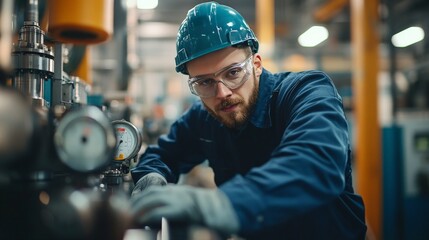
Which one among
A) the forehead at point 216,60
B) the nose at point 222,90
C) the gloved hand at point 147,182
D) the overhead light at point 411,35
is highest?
the overhead light at point 411,35

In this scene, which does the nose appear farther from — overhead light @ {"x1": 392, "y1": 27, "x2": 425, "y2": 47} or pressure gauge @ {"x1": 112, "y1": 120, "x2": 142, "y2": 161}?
overhead light @ {"x1": 392, "y1": 27, "x2": 425, "y2": 47}

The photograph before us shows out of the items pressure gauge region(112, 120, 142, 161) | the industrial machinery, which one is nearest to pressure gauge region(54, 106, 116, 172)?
the industrial machinery

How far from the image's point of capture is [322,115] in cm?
93

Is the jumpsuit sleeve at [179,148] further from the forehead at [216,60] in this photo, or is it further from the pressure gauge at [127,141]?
the forehead at [216,60]

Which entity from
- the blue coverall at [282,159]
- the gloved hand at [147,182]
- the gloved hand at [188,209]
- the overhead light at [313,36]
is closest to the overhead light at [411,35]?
the overhead light at [313,36]

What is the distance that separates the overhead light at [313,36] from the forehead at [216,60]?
5056mm

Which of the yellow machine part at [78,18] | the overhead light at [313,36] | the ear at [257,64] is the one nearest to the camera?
the yellow machine part at [78,18]

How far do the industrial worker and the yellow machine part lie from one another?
39 cm

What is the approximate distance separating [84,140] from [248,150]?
2.62 feet

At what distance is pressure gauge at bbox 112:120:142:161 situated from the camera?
1.28m

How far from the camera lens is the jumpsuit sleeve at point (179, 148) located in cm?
163

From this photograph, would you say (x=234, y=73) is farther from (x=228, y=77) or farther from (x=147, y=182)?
(x=147, y=182)

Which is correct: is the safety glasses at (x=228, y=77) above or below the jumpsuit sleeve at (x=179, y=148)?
above

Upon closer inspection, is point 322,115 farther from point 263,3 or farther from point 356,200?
point 263,3
